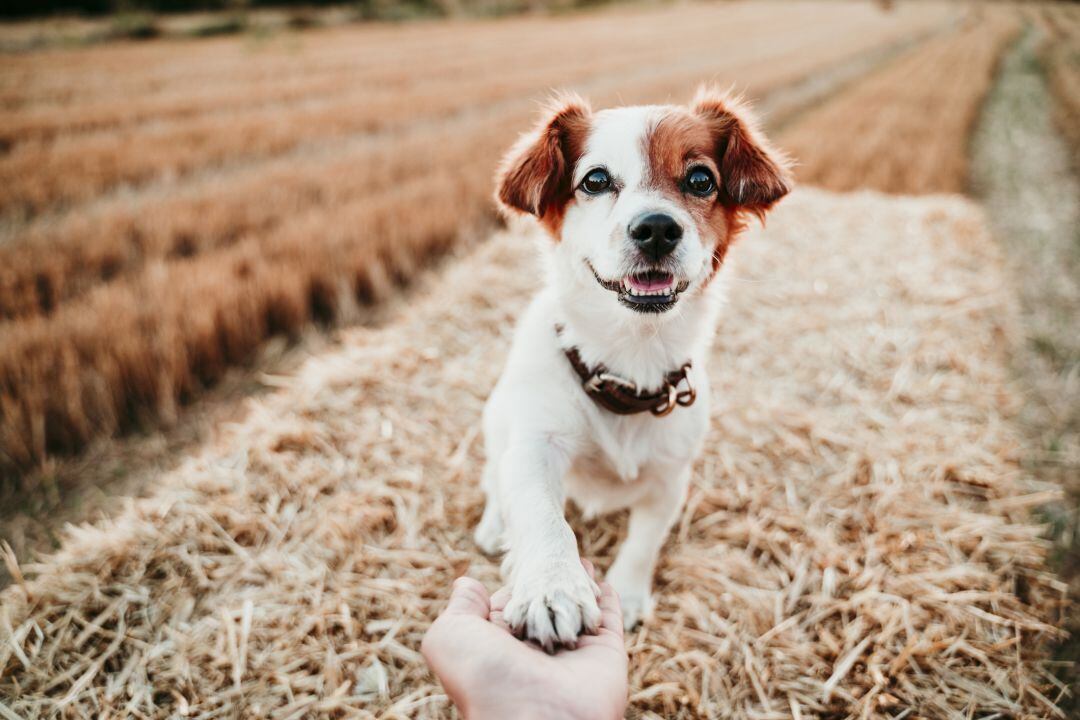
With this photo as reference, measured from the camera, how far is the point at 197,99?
9930mm

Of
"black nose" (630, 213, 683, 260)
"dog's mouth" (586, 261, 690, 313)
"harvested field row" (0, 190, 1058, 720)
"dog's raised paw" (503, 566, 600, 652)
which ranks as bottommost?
"harvested field row" (0, 190, 1058, 720)

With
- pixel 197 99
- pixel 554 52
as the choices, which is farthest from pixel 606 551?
pixel 554 52

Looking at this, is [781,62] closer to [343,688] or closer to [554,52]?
[554,52]

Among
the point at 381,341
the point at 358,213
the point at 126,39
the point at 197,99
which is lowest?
the point at 381,341

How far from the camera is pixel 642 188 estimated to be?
1927 mm

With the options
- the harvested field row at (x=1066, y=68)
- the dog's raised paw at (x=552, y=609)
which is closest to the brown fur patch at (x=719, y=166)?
the dog's raised paw at (x=552, y=609)

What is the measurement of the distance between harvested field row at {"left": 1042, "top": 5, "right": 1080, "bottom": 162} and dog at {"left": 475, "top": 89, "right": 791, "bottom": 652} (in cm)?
984

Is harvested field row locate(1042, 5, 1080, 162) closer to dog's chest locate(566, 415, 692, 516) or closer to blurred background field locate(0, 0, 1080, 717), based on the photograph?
blurred background field locate(0, 0, 1080, 717)

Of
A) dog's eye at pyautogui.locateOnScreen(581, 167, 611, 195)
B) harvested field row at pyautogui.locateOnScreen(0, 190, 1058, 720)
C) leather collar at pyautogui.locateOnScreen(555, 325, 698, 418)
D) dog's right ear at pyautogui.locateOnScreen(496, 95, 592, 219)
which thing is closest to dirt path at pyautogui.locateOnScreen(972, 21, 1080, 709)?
harvested field row at pyautogui.locateOnScreen(0, 190, 1058, 720)

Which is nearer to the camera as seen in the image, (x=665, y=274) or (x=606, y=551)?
(x=665, y=274)

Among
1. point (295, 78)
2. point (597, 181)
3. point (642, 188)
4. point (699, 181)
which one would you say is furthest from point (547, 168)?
point (295, 78)

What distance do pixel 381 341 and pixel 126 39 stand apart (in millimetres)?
23062

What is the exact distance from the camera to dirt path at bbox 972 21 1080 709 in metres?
2.97

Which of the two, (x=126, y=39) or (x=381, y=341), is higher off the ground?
(x=126, y=39)
